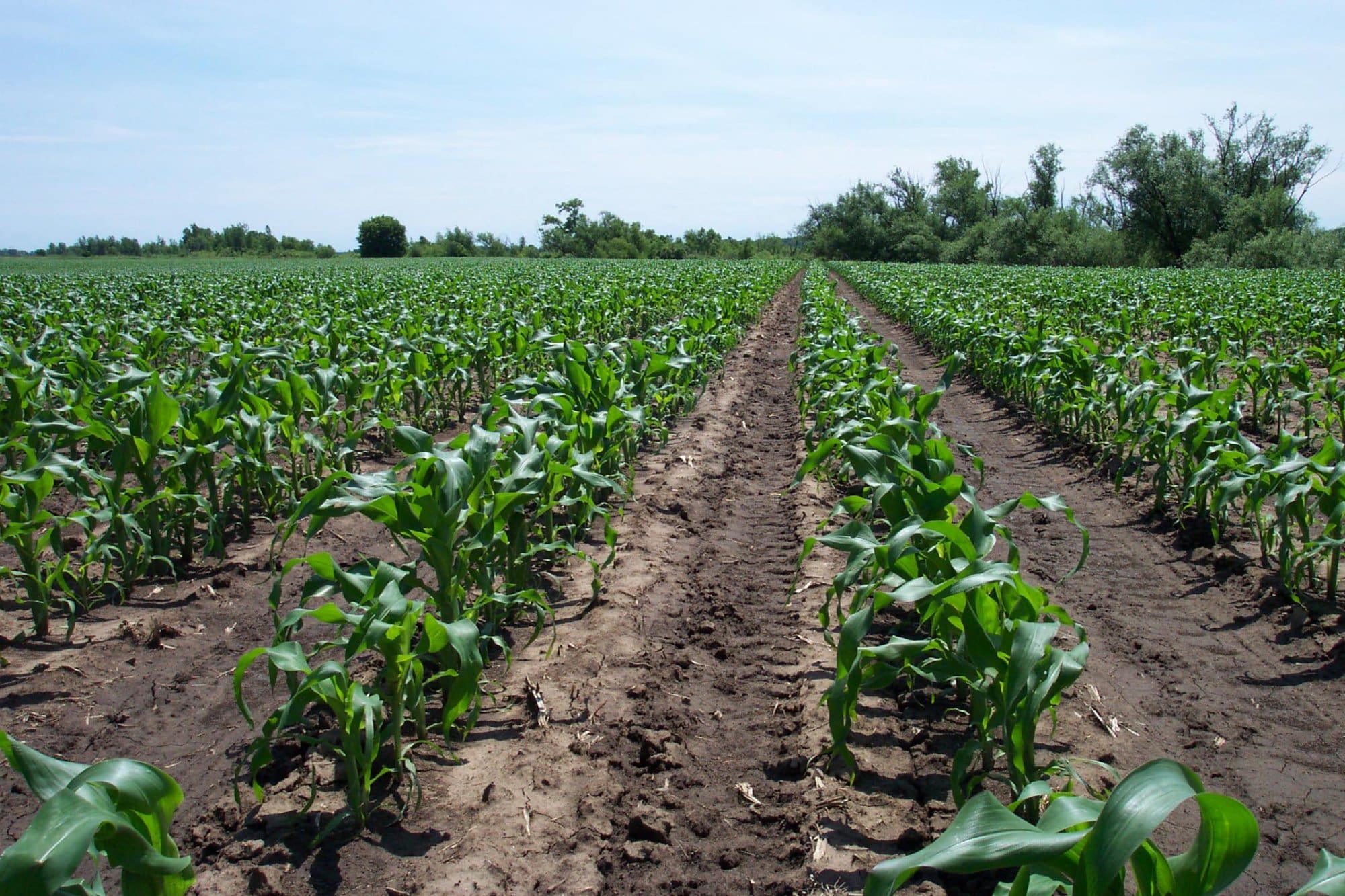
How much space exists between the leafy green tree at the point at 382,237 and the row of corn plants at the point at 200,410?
246 ft

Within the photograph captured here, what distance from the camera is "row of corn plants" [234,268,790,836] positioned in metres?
2.60

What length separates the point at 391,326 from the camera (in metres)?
11.5

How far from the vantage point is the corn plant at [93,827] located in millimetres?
1362

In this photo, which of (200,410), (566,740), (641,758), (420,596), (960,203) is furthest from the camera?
(960,203)

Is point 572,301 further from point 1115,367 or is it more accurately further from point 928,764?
point 928,764

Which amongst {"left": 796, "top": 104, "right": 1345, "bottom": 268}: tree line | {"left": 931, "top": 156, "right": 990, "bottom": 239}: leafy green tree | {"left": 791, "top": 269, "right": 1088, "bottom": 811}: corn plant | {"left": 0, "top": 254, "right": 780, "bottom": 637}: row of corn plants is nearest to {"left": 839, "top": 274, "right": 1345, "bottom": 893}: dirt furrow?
{"left": 791, "top": 269, "right": 1088, "bottom": 811}: corn plant

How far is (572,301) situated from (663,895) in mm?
14571

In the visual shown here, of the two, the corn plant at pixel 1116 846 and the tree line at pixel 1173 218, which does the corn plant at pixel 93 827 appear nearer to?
the corn plant at pixel 1116 846

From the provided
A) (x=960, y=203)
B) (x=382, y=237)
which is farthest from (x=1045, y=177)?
(x=382, y=237)

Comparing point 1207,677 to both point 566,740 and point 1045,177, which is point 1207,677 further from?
point 1045,177

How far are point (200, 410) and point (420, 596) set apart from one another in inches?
71.1

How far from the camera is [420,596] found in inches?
182

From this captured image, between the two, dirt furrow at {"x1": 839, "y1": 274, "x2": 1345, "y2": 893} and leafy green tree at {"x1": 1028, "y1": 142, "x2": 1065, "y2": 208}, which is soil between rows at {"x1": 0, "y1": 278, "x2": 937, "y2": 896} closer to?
dirt furrow at {"x1": 839, "y1": 274, "x2": 1345, "y2": 893}

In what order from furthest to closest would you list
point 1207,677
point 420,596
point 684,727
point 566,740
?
point 420,596, point 1207,677, point 684,727, point 566,740
